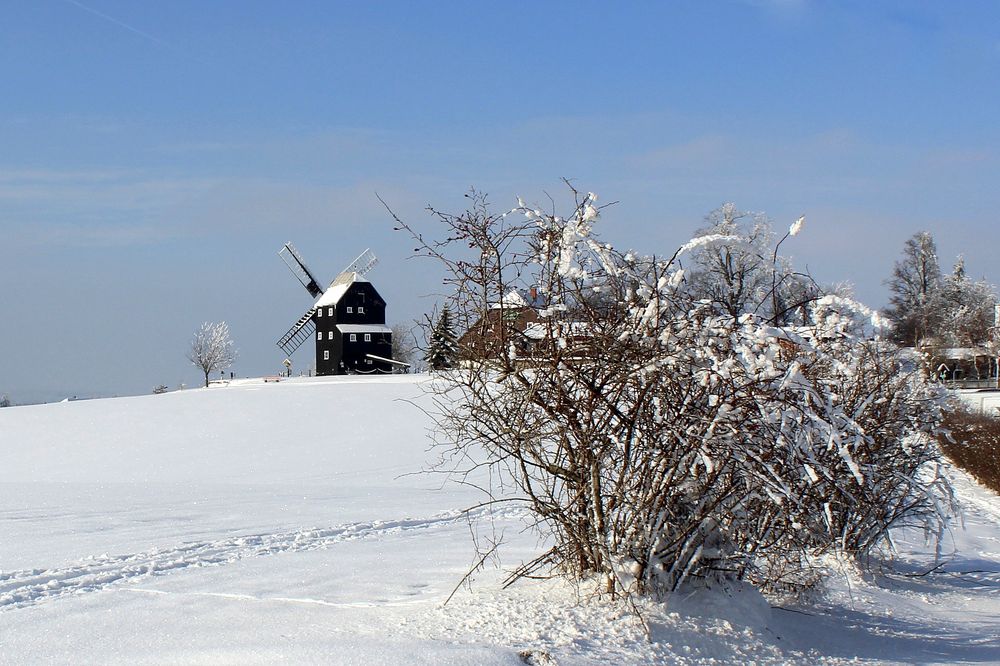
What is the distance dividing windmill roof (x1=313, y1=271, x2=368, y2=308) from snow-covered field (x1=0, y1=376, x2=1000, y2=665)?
45.2 meters

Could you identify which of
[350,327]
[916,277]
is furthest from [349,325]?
[916,277]

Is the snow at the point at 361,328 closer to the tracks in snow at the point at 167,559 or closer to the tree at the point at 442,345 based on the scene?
the tracks in snow at the point at 167,559

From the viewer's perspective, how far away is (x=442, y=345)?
25.7 feet

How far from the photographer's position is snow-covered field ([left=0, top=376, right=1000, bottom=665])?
242 inches

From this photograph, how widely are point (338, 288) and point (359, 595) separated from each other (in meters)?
60.4

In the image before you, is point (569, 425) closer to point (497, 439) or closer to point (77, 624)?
point (497, 439)

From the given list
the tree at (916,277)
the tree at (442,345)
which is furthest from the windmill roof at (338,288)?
the tree at (442,345)

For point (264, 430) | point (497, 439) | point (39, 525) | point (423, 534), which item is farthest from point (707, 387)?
point (264, 430)

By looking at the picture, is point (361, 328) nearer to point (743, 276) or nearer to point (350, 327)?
point (350, 327)

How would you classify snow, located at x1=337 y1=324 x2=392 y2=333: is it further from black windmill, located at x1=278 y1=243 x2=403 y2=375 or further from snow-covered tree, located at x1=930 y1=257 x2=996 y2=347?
snow-covered tree, located at x1=930 y1=257 x2=996 y2=347

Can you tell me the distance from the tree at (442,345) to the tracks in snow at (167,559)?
148cm

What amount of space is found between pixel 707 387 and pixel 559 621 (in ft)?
6.37

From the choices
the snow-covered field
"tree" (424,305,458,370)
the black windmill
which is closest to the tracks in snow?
the snow-covered field

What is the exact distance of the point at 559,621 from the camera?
6383 millimetres
